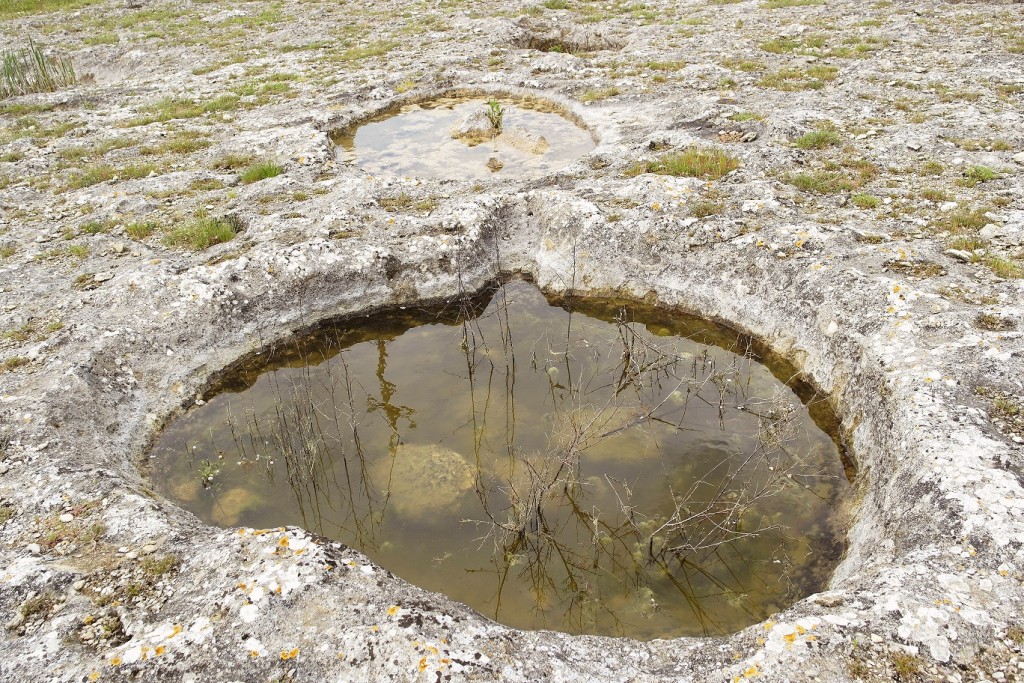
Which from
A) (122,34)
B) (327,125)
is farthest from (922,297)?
(122,34)

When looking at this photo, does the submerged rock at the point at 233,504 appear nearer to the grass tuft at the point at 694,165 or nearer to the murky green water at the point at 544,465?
the murky green water at the point at 544,465

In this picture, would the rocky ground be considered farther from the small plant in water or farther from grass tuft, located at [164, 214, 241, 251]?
the small plant in water

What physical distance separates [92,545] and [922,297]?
11.3 meters

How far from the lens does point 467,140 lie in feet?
58.5

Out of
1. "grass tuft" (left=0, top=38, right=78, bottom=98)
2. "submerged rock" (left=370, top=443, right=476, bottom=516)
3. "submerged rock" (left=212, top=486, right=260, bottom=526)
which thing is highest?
"grass tuft" (left=0, top=38, right=78, bottom=98)

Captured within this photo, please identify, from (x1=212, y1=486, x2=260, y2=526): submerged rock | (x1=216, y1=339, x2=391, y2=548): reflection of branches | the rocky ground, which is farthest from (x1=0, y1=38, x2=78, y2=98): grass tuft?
(x1=212, y1=486, x2=260, y2=526): submerged rock

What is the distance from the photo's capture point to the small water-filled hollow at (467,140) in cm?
1631

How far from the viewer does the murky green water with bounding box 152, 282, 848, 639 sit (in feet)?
23.5

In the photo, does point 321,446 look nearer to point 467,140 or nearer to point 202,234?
point 202,234

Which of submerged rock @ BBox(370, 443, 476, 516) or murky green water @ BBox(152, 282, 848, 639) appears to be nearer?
murky green water @ BBox(152, 282, 848, 639)

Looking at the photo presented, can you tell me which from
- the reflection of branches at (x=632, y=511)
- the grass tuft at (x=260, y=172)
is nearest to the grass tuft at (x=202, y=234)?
the grass tuft at (x=260, y=172)

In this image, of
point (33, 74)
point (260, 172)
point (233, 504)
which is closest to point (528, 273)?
point (233, 504)

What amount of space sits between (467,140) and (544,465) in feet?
39.6

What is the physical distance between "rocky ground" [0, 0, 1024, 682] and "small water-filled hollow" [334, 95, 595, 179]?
0.71 m
